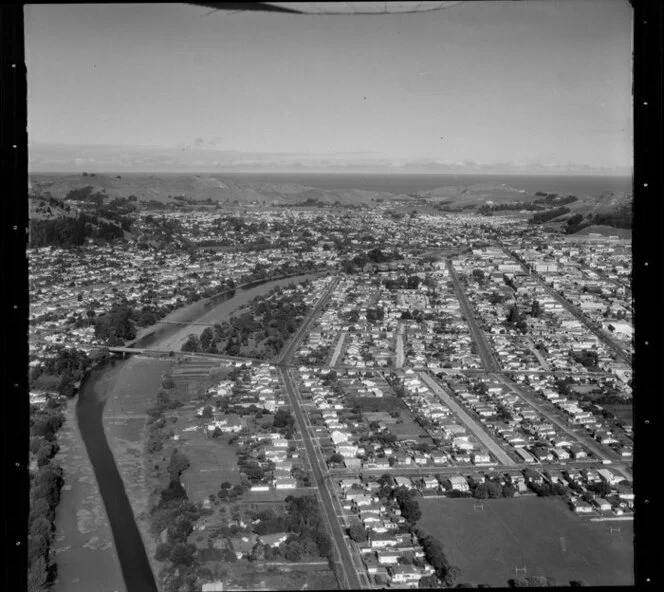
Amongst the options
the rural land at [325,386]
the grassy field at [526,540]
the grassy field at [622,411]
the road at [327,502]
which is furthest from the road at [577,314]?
the road at [327,502]

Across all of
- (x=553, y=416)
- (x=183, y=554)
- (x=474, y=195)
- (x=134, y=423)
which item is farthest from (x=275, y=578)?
(x=474, y=195)

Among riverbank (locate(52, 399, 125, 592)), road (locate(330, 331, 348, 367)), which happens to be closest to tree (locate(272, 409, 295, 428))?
road (locate(330, 331, 348, 367))

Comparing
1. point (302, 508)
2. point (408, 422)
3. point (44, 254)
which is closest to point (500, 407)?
point (408, 422)

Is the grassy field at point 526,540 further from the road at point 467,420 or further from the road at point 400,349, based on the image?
the road at point 400,349

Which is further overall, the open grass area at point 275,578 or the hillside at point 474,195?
the hillside at point 474,195

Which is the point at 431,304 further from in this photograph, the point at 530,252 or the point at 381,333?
the point at 530,252

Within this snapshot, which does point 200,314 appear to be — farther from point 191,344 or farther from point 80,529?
point 80,529
